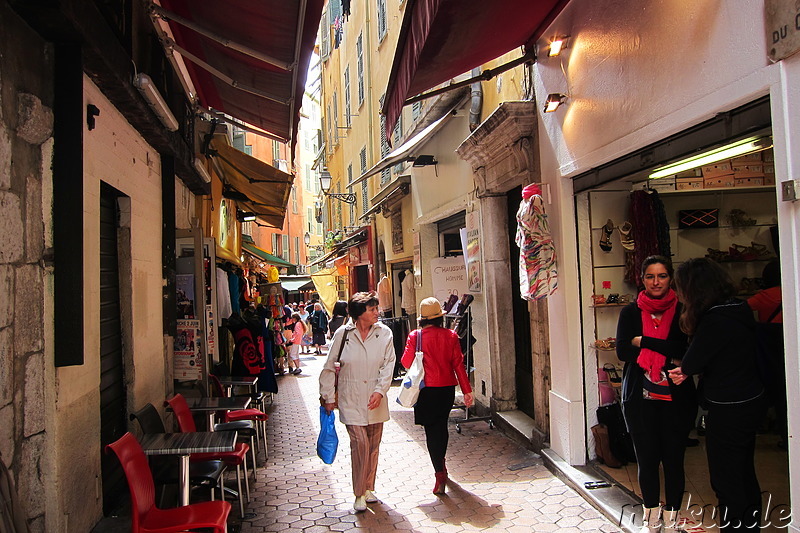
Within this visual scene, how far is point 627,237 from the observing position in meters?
5.31

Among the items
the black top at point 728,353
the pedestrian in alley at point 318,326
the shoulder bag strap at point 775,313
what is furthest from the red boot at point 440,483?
the pedestrian in alley at point 318,326

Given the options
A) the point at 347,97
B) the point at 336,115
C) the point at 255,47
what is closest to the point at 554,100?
the point at 255,47

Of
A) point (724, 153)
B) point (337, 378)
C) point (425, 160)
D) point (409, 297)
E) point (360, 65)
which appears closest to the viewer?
point (724, 153)

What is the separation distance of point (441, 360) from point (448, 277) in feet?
14.3

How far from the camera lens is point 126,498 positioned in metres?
4.57

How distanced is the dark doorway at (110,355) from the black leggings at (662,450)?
3.86 m

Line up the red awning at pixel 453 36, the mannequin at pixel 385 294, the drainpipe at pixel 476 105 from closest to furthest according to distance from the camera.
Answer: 1. the red awning at pixel 453 36
2. the drainpipe at pixel 476 105
3. the mannequin at pixel 385 294

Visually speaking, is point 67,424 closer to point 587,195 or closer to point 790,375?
point 790,375

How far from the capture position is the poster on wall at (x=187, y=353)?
648 cm

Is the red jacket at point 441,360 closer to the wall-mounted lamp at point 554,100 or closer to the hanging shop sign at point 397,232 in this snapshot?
the wall-mounted lamp at point 554,100

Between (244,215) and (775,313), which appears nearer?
(775,313)

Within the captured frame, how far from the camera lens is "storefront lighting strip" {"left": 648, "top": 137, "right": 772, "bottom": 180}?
3574mm

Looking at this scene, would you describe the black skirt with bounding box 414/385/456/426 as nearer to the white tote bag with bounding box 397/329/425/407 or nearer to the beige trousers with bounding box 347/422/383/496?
the white tote bag with bounding box 397/329/425/407

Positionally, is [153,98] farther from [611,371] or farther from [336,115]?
[336,115]
